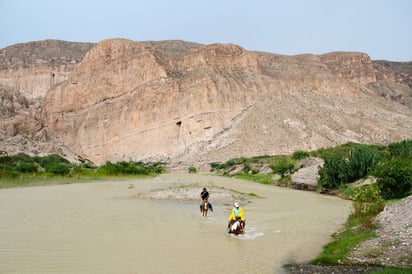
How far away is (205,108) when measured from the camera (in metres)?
81.6

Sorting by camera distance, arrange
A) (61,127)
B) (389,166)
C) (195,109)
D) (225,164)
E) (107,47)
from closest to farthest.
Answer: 1. (389,166)
2. (225,164)
3. (195,109)
4. (61,127)
5. (107,47)

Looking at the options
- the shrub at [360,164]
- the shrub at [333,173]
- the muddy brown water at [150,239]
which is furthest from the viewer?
the shrub at [333,173]

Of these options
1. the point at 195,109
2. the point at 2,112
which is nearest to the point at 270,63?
the point at 195,109

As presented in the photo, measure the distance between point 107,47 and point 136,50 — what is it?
8478 mm

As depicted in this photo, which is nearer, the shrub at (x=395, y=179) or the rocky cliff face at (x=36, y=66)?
the shrub at (x=395, y=179)

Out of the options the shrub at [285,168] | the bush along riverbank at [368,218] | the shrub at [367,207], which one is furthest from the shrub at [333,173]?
the shrub at [367,207]

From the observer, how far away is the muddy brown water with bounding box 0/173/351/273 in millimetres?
8648

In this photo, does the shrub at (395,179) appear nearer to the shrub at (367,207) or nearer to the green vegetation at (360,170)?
the green vegetation at (360,170)

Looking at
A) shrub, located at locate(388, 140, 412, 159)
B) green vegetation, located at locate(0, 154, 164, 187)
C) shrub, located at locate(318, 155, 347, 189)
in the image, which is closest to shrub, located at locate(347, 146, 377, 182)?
shrub, located at locate(318, 155, 347, 189)

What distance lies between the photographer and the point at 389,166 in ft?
64.4

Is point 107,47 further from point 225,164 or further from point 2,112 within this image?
point 225,164

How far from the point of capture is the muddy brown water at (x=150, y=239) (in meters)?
8.65

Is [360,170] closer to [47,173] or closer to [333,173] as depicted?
[333,173]

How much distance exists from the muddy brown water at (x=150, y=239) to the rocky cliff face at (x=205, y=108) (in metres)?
52.4
